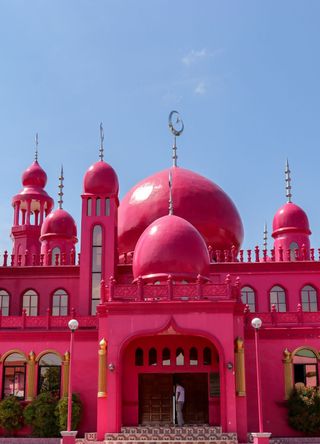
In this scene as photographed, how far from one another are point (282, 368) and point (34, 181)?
20.6 meters

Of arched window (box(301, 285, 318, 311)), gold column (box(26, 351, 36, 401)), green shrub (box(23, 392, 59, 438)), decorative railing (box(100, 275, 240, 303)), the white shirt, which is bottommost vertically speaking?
green shrub (box(23, 392, 59, 438))

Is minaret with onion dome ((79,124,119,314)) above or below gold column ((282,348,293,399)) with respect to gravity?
above

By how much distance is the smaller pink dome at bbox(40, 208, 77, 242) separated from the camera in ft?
123

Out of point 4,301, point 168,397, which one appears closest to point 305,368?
point 168,397

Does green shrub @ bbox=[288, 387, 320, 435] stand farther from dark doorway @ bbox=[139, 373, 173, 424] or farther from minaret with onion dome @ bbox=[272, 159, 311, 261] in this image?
minaret with onion dome @ bbox=[272, 159, 311, 261]

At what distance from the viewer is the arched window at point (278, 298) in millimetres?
32188

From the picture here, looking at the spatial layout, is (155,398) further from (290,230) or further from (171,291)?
(290,230)

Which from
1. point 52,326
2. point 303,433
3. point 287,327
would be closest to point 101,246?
point 52,326

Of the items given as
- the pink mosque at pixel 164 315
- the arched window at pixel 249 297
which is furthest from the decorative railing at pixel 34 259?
the arched window at pixel 249 297

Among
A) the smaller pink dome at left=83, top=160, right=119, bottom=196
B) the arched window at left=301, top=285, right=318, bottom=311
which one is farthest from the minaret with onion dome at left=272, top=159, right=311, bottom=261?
the smaller pink dome at left=83, top=160, right=119, bottom=196

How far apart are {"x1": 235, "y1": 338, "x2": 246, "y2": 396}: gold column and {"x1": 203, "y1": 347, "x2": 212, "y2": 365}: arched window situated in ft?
4.39

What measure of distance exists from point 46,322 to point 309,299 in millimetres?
12518

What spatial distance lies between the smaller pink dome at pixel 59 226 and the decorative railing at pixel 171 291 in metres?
13.0

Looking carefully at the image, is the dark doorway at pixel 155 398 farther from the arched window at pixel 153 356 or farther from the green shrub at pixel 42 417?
the green shrub at pixel 42 417
